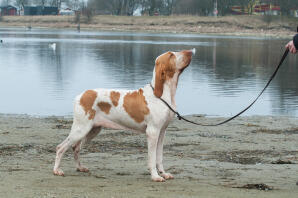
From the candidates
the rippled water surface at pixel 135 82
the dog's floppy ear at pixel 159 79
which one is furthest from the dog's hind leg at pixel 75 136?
the rippled water surface at pixel 135 82

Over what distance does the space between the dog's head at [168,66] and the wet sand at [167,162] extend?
1.27 metres

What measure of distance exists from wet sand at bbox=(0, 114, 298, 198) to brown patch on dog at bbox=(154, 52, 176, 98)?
1203mm

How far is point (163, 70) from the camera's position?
7945mm

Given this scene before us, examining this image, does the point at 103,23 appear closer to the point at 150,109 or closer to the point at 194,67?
the point at 194,67

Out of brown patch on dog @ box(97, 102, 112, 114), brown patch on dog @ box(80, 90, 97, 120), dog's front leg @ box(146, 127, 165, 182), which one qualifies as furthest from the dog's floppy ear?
brown patch on dog @ box(80, 90, 97, 120)

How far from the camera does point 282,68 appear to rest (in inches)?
1353

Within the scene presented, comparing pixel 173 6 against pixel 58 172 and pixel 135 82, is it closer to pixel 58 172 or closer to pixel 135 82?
pixel 135 82

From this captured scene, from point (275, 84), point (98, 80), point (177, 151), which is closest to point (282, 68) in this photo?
point (275, 84)

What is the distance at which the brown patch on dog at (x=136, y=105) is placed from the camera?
800 cm

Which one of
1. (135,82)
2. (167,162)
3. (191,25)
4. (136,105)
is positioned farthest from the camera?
(191,25)

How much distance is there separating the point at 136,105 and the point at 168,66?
26.0 inches

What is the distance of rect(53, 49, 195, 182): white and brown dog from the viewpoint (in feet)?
26.0

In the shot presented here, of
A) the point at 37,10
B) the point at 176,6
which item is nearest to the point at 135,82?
the point at 176,6

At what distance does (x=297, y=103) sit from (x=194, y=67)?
15.2m
